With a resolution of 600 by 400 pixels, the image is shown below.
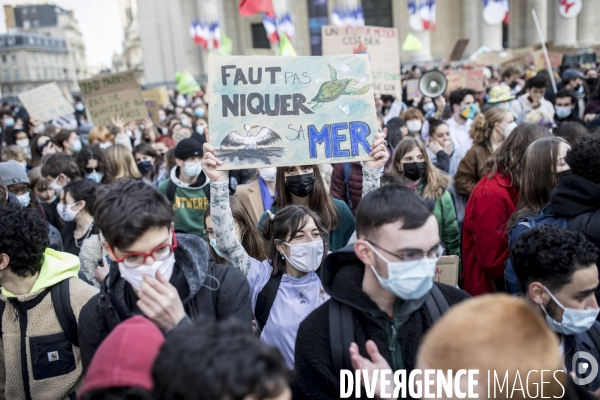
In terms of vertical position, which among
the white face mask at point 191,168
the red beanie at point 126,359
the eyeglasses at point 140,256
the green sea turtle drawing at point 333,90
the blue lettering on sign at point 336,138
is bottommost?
the red beanie at point 126,359

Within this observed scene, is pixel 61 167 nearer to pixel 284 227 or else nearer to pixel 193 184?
pixel 193 184

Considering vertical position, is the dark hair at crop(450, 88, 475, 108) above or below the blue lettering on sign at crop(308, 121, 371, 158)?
above

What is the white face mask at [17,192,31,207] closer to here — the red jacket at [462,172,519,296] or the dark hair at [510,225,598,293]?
the red jacket at [462,172,519,296]

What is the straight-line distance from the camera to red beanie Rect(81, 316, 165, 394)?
142 cm

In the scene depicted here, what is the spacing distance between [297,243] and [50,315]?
51.9 inches

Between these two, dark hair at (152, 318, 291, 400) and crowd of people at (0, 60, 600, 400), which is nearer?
dark hair at (152, 318, 291, 400)

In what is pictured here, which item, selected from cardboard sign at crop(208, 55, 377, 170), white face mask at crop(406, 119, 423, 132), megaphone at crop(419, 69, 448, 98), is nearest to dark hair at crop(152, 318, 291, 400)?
cardboard sign at crop(208, 55, 377, 170)

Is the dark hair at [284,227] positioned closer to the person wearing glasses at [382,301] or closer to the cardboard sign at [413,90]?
the person wearing glasses at [382,301]

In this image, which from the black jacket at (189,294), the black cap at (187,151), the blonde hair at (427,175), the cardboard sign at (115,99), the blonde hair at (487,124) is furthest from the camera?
the cardboard sign at (115,99)

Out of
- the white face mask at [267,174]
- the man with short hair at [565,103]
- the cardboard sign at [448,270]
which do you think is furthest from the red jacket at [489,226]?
the man with short hair at [565,103]

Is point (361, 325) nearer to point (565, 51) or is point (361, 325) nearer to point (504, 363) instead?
point (504, 363)

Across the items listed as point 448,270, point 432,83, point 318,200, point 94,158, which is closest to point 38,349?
point 318,200

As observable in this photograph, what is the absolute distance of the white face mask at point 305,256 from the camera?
116 inches

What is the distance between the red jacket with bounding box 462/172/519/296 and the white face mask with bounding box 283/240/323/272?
1418mm
